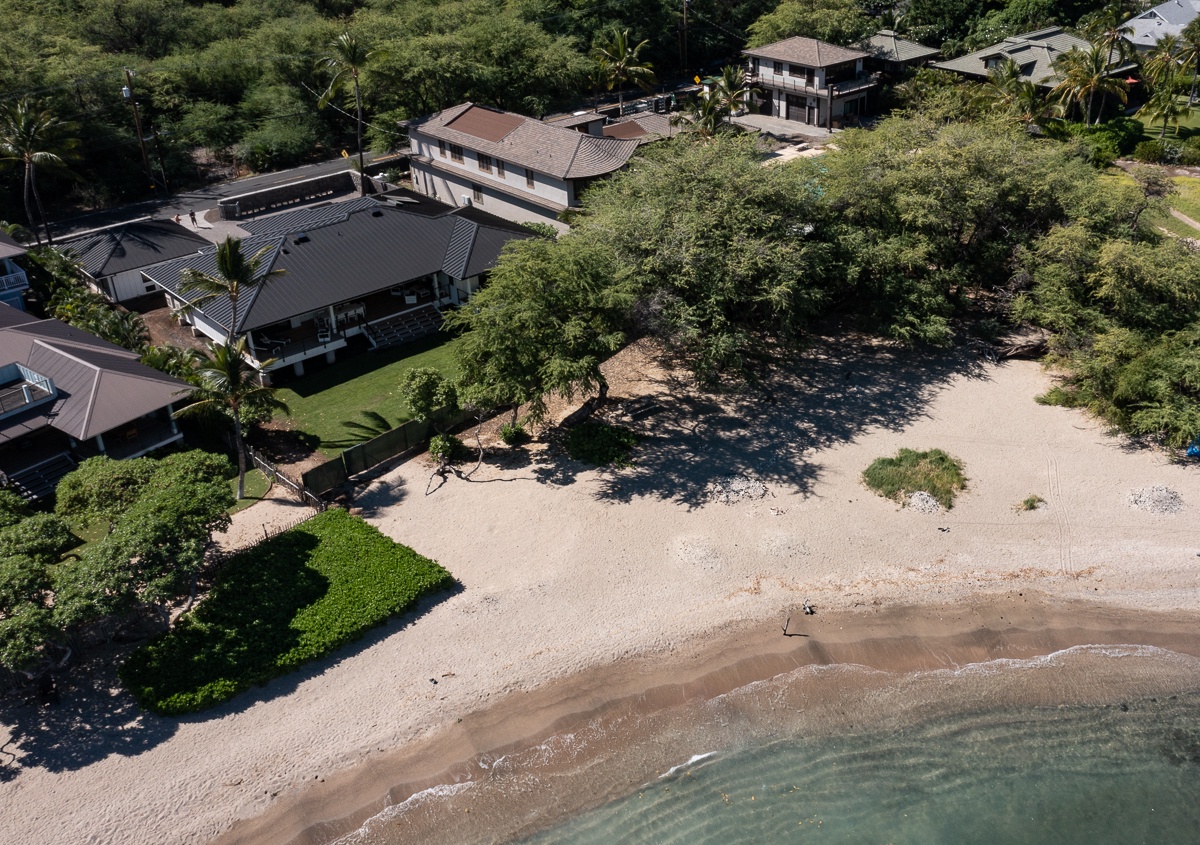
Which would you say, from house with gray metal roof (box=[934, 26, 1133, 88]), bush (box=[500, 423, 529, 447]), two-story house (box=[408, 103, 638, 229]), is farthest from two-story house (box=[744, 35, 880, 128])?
bush (box=[500, 423, 529, 447])

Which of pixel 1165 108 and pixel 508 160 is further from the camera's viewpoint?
pixel 1165 108

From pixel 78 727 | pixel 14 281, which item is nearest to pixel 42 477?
pixel 78 727

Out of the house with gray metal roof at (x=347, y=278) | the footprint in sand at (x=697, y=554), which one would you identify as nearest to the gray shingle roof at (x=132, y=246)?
the house with gray metal roof at (x=347, y=278)

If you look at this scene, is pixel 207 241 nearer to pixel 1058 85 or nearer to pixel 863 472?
pixel 863 472

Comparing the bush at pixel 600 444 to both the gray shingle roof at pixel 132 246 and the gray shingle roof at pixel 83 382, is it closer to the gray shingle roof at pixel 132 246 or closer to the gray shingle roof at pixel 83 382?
the gray shingle roof at pixel 83 382

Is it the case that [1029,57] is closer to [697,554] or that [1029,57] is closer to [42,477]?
[697,554]

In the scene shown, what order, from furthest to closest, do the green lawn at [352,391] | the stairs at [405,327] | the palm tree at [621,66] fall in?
the palm tree at [621,66], the stairs at [405,327], the green lawn at [352,391]

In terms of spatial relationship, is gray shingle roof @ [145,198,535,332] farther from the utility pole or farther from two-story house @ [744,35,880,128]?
two-story house @ [744,35,880,128]
